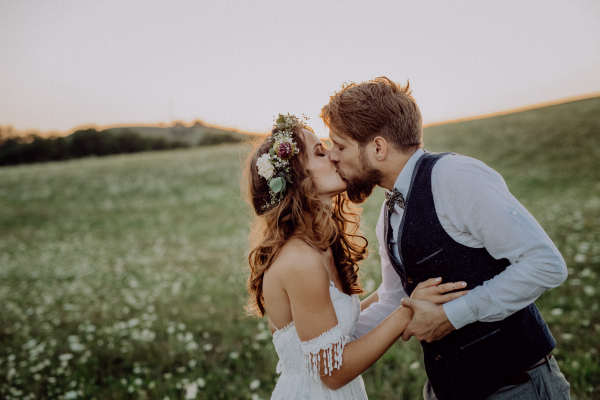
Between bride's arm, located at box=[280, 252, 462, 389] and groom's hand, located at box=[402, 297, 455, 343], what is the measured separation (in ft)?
0.22

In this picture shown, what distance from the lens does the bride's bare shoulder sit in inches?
90.5

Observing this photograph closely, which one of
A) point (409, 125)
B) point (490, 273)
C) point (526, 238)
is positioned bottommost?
point (490, 273)

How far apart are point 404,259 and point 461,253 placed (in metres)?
0.33

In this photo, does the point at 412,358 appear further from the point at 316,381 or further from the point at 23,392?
the point at 23,392

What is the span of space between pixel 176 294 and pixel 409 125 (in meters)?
6.49

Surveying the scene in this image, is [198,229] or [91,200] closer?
[198,229]

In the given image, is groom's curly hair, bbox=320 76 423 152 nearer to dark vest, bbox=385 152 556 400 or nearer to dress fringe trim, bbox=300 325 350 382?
dark vest, bbox=385 152 556 400

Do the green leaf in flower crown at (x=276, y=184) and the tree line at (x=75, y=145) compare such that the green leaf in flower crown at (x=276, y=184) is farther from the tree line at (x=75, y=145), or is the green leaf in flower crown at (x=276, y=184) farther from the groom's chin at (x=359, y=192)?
the tree line at (x=75, y=145)

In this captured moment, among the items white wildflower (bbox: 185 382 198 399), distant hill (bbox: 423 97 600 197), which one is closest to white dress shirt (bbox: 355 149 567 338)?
white wildflower (bbox: 185 382 198 399)

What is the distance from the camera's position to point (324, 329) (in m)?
2.31

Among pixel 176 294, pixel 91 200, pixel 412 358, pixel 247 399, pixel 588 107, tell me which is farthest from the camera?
pixel 588 107

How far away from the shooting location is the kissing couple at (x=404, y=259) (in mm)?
1978

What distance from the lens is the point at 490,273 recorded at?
82.4 inches

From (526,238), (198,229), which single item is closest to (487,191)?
(526,238)
